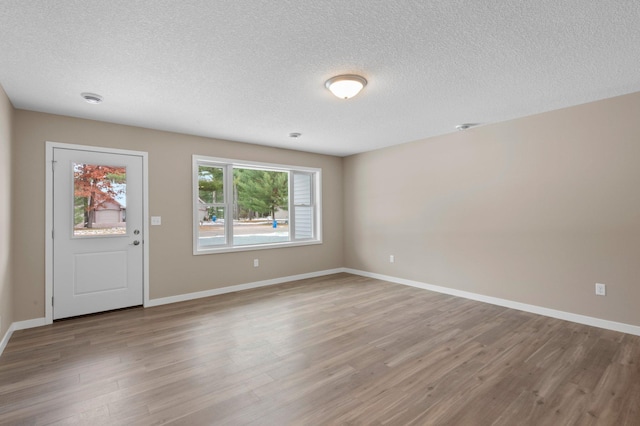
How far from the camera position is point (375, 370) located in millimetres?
2498

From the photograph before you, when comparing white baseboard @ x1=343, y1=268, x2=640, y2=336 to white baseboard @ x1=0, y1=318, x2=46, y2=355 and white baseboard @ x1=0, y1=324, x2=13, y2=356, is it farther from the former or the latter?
white baseboard @ x1=0, y1=324, x2=13, y2=356

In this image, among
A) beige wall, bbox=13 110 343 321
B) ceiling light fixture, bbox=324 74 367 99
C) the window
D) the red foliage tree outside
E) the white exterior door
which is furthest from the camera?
the window

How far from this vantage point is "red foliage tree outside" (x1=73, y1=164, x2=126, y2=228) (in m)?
A: 3.83

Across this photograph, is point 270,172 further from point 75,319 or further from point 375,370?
point 375,370

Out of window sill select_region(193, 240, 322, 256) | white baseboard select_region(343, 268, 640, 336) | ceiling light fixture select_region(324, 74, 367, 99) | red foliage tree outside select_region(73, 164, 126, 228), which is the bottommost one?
white baseboard select_region(343, 268, 640, 336)

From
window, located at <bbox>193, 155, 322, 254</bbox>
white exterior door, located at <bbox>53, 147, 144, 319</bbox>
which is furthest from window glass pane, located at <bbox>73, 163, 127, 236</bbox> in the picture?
window, located at <bbox>193, 155, 322, 254</bbox>

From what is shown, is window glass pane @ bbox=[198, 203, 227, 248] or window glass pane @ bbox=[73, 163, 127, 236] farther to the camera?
window glass pane @ bbox=[198, 203, 227, 248]

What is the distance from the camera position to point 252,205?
5.62m

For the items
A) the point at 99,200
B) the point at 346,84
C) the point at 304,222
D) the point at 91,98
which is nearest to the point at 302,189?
the point at 304,222

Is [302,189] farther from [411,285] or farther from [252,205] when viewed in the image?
[411,285]

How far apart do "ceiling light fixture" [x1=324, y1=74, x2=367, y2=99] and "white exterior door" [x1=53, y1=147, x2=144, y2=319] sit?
299 centimetres

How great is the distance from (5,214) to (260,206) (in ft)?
11.2

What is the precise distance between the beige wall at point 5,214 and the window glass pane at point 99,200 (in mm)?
631

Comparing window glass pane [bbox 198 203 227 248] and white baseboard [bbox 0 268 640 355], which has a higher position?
window glass pane [bbox 198 203 227 248]
